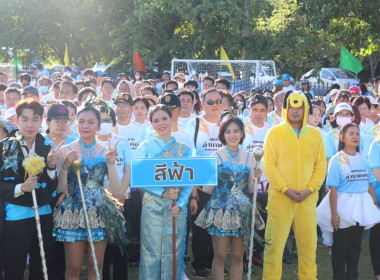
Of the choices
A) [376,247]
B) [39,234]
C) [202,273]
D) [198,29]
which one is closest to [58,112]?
[39,234]

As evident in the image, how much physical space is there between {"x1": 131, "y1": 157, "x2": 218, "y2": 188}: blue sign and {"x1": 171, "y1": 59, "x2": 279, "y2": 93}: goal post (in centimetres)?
1312

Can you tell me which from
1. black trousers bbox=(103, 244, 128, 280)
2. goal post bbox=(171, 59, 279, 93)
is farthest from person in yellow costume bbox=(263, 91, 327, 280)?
goal post bbox=(171, 59, 279, 93)

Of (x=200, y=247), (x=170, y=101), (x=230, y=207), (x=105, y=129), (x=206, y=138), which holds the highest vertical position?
(x=170, y=101)

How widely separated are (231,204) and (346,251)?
157 cm

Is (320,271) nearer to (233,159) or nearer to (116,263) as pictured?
(233,159)

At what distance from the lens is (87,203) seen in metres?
5.21

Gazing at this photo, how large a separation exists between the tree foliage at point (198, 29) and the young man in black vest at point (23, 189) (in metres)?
Answer: 11.1

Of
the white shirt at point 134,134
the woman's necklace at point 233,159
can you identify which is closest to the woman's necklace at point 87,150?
the woman's necklace at point 233,159

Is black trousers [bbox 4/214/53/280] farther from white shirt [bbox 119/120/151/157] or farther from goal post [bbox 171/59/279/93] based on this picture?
goal post [bbox 171/59/279/93]

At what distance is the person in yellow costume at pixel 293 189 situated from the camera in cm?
604

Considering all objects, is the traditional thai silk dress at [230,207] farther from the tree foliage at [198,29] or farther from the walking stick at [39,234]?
the tree foliage at [198,29]

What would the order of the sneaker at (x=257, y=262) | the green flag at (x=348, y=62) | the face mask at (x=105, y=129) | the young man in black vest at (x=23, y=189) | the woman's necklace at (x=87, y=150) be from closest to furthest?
the young man in black vest at (x=23, y=189)
the woman's necklace at (x=87, y=150)
the face mask at (x=105, y=129)
the sneaker at (x=257, y=262)
the green flag at (x=348, y=62)

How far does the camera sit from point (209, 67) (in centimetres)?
2070

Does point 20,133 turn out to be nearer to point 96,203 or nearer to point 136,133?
point 96,203
